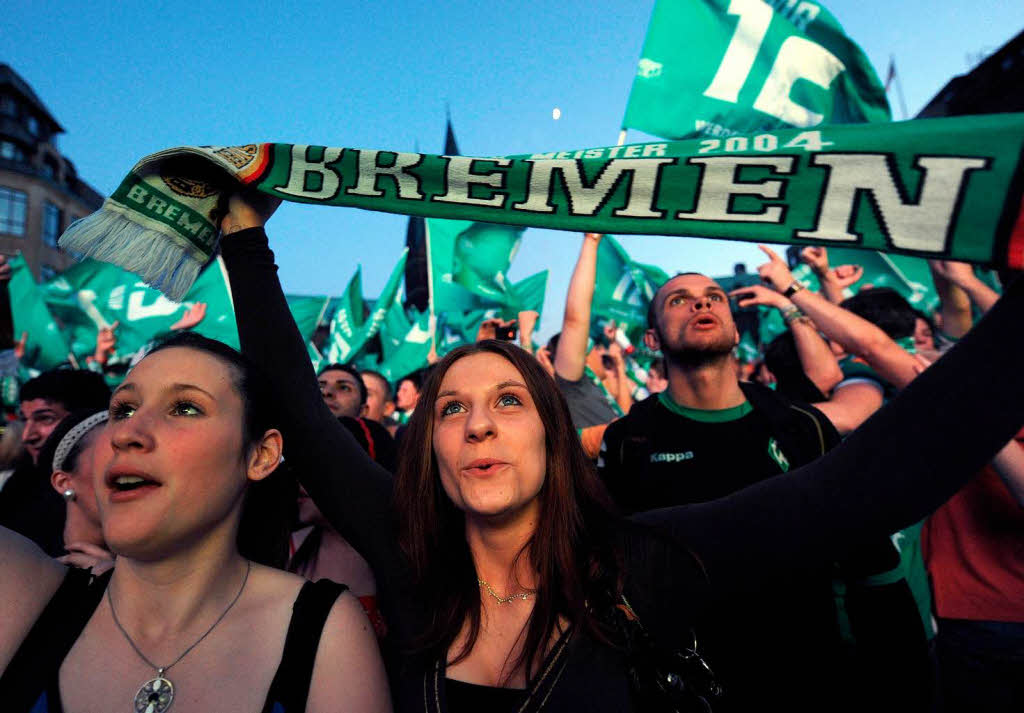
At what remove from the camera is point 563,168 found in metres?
1.66

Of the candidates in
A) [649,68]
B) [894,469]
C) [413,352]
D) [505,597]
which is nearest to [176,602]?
[505,597]

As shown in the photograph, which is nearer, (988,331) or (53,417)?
(988,331)

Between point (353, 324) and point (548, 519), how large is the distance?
8489mm

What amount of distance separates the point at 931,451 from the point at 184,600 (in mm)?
1865

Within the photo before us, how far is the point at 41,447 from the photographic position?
305cm

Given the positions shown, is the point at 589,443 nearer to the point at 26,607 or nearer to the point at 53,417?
the point at 26,607

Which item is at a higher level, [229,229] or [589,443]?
[229,229]

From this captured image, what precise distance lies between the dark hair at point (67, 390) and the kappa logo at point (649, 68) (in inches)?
170

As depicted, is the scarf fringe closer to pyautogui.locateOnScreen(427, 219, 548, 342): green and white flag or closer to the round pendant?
the round pendant

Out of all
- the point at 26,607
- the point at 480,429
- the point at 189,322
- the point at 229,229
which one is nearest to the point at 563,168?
the point at 480,429

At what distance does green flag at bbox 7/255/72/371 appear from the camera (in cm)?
852

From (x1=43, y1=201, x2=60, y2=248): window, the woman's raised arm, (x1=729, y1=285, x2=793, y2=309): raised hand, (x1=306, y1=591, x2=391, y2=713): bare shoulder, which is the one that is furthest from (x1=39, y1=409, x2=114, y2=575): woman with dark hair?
(x1=43, y1=201, x2=60, y2=248): window

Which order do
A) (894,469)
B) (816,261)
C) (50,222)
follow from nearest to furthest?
(894,469) < (816,261) < (50,222)

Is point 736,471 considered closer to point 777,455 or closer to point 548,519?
point 777,455
